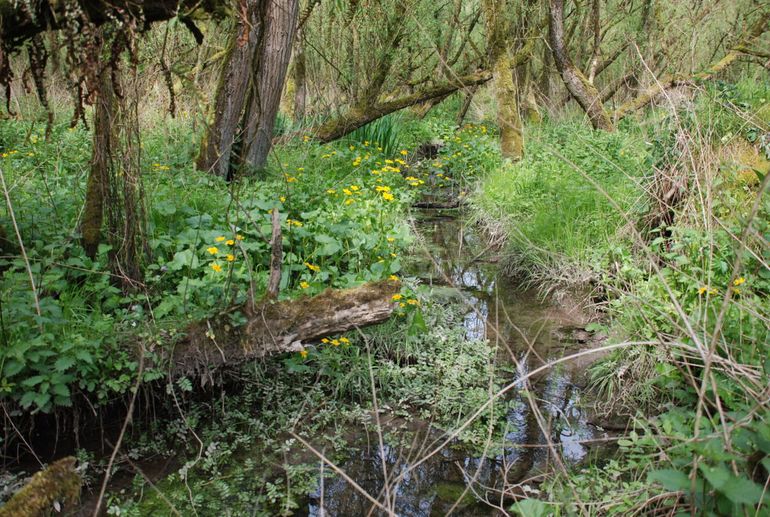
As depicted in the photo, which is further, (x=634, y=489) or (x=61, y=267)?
(x=61, y=267)

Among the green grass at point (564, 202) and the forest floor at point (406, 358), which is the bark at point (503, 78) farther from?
the forest floor at point (406, 358)

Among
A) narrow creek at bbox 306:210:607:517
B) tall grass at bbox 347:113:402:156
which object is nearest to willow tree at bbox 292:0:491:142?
tall grass at bbox 347:113:402:156

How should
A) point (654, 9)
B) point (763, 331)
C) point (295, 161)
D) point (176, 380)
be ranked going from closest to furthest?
1. point (763, 331)
2. point (176, 380)
3. point (295, 161)
4. point (654, 9)

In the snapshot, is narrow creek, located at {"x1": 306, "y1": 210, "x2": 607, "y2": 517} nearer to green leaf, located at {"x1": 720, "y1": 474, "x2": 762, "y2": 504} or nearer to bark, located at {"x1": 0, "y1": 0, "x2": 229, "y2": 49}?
green leaf, located at {"x1": 720, "y1": 474, "x2": 762, "y2": 504}

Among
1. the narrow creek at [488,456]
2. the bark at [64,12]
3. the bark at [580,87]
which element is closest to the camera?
the bark at [64,12]

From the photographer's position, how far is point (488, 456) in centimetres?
328

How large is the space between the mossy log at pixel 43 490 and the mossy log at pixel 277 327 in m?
1.13

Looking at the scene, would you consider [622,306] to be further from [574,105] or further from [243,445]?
[574,105]

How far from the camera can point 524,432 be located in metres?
3.52

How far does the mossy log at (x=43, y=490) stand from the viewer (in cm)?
191

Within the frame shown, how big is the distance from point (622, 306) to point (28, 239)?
351 cm

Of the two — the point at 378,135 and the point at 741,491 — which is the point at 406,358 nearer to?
the point at 741,491

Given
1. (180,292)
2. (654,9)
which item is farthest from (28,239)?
(654,9)

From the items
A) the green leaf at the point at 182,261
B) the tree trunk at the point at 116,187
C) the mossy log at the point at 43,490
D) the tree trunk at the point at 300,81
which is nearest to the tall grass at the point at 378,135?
the tree trunk at the point at 300,81
